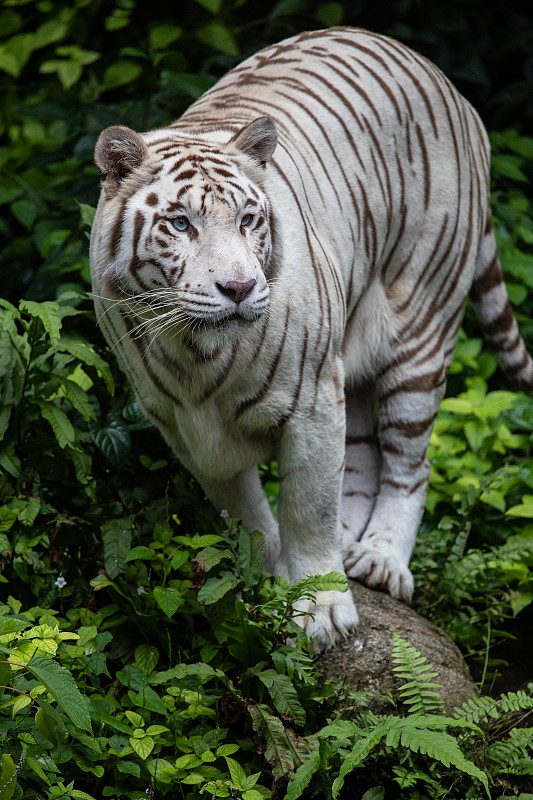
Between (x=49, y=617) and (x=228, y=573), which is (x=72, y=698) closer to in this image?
(x=49, y=617)

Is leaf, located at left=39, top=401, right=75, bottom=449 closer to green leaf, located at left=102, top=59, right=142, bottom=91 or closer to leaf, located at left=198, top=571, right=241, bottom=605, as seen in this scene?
leaf, located at left=198, top=571, right=241, bottom=605

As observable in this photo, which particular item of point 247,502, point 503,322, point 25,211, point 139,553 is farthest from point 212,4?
point 139,553

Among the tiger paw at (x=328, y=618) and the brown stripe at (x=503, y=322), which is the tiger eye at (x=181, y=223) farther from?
→ the brown stripe at (x=503, y=322)

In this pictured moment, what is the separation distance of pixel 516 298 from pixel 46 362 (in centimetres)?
276

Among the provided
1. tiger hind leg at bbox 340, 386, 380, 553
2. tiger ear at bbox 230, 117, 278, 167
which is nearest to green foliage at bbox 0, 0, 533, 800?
tiger hind leg at bbox 340, 386, 380, 553

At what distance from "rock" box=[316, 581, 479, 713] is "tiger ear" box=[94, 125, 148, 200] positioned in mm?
1551

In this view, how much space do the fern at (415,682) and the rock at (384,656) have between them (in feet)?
0.27

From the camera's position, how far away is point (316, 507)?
9.31 feet

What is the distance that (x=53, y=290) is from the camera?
4922 mm

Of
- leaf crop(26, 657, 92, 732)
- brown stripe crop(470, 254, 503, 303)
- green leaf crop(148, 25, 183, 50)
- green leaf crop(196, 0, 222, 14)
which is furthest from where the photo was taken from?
green leaf crop(148, 25, 183, 50)

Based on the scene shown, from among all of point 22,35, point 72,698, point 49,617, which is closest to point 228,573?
point 49,617

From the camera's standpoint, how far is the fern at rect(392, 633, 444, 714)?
258 cm

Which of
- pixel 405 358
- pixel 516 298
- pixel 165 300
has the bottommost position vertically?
pixel 516 298

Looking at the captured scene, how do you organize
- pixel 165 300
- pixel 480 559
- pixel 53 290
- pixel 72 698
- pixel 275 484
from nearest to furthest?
1. pixel 72 698
2. pixel 165 300
3. pixel 480 559
4. pixel 275 484
5. pixel 53 290
